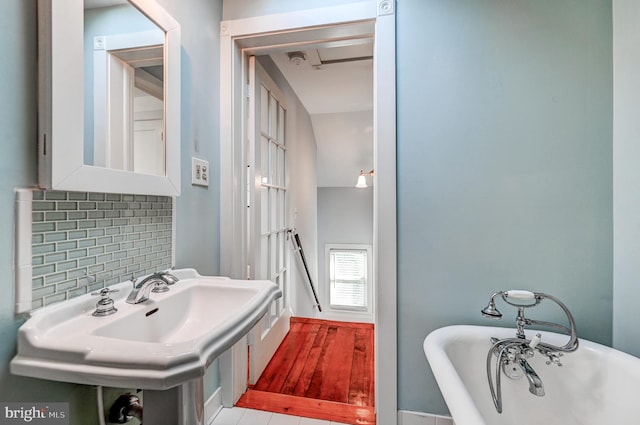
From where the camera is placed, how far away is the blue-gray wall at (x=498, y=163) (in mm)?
1192

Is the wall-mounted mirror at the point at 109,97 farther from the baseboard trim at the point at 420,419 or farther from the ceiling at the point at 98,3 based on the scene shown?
the baseboard trim at the point at 420,419

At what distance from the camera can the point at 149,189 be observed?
3.26 feet

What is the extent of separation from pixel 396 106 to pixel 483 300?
1026 millimetres

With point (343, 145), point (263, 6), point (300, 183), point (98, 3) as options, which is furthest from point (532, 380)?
point (343, 145)

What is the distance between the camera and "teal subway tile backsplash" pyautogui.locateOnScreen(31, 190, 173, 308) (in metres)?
0.71

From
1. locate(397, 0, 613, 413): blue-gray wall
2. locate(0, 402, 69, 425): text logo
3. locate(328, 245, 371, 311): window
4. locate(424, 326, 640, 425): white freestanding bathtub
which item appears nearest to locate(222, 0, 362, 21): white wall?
locate(397, 0, 613, 413): blue-gray wall

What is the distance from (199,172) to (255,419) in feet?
4.32

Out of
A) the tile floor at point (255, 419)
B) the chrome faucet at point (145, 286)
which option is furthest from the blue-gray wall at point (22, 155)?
the tile floor at point (255, 419)

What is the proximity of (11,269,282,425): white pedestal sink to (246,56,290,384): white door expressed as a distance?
610mm

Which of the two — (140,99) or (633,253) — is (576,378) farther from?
(140,99)

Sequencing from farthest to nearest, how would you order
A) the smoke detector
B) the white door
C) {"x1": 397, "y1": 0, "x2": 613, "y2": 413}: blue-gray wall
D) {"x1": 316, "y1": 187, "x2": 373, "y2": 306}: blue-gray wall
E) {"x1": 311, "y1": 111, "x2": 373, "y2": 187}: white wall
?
{"x1": 316, "y1": 187, "x2": 373, "y2": 306}: blue-gray wall → {"x1": 311, "y1": 111, "x2": 373, "y2": 187}: white wall → the smoke detector → the white door → {"x1": 397, "y1": 0, "x2": 613, "y2": 413}: blue-gray wall

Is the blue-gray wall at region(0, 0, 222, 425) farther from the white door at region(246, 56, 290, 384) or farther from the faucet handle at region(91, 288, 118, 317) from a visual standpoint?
the white door at region(246, 56, 290, 384)

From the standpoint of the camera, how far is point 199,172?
1.33 meters

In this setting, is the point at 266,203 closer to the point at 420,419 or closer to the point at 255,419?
the point at 255,419
